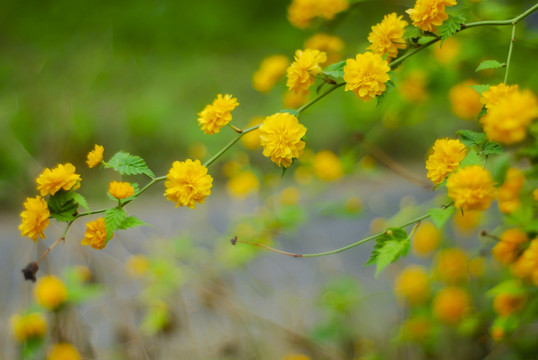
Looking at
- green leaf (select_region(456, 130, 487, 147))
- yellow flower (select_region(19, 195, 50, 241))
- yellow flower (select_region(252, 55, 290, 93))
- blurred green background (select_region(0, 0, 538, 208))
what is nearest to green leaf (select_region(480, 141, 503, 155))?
green leaf (select_region(456, 130, 487, 147))

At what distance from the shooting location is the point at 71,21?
88.2 inches

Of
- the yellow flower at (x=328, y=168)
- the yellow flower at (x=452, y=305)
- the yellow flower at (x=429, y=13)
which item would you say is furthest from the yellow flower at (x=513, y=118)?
the yellow flower at (x=328, y=168)

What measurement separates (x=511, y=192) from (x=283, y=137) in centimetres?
37

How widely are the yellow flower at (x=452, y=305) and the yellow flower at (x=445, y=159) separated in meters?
0.54

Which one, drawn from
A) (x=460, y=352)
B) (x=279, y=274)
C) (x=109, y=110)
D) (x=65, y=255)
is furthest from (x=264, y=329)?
(x=109, y=110)

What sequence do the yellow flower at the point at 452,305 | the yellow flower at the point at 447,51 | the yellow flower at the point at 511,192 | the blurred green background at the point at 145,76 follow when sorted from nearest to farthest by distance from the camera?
the yellow flower at the point at 511,192 < the yellow flower at the point at 452,305 < the yellow flower at the point at 447,51 < the blurred green background at the point at 145,76

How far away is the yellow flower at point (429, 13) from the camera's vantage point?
1.72 ft

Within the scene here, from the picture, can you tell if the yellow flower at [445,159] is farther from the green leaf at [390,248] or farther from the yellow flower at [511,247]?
the yellow flower at [511,247]

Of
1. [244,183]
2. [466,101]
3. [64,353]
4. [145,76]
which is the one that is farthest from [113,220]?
[145,76]

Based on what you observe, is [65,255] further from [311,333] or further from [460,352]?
[460,352]

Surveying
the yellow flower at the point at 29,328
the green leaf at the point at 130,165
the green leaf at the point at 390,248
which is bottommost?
the yellow flower at the point at 29,328

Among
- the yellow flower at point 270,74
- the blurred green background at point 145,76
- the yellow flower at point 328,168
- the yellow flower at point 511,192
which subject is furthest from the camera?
the blurred green background at point 145,76

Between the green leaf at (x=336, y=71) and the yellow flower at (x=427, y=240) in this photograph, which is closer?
the green leaf at (x=336, y=71)

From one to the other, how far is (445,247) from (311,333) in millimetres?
413
